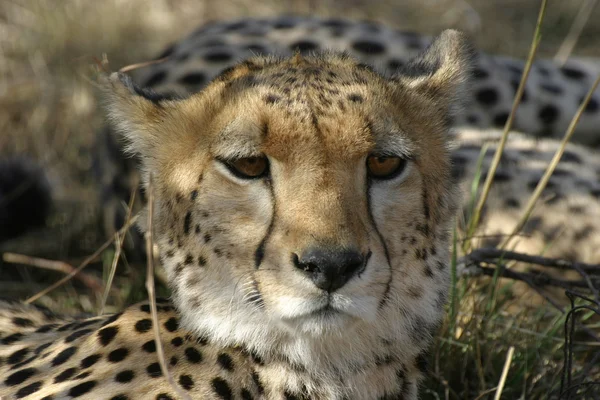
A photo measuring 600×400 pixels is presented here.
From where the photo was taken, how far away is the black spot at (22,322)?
9.18 feet

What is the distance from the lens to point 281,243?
7.04ft

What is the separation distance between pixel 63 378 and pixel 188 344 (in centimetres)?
30

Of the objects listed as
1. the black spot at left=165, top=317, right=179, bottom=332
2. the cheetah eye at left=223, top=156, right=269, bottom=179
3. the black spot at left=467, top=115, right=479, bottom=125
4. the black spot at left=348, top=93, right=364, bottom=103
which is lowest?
the black spot at left=165, top=317, right=179, bottom=332

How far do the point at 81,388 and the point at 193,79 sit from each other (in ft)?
7.37

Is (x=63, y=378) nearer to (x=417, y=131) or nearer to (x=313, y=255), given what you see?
(x=313, y=255)

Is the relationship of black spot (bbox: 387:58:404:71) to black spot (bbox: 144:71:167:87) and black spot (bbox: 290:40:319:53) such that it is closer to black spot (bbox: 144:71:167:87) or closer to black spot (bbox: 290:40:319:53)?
black spot (bbox: 290:40:319:53)

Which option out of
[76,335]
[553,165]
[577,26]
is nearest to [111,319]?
[76,335]

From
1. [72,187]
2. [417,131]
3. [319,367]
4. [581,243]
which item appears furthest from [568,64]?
[319,367]

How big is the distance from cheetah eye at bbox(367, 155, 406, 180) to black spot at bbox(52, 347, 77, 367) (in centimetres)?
83

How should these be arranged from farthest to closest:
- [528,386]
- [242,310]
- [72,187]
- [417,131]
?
[72,187], [528,386], [417,131], [242,310]

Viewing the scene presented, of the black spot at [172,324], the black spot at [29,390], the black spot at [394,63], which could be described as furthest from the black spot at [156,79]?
the black spot at [29,390]

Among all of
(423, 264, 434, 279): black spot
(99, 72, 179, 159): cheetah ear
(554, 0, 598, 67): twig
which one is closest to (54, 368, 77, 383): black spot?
(99, 72, 179, 159): cheetah ear

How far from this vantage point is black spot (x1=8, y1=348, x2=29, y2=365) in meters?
2.57

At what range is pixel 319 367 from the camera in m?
2.33
